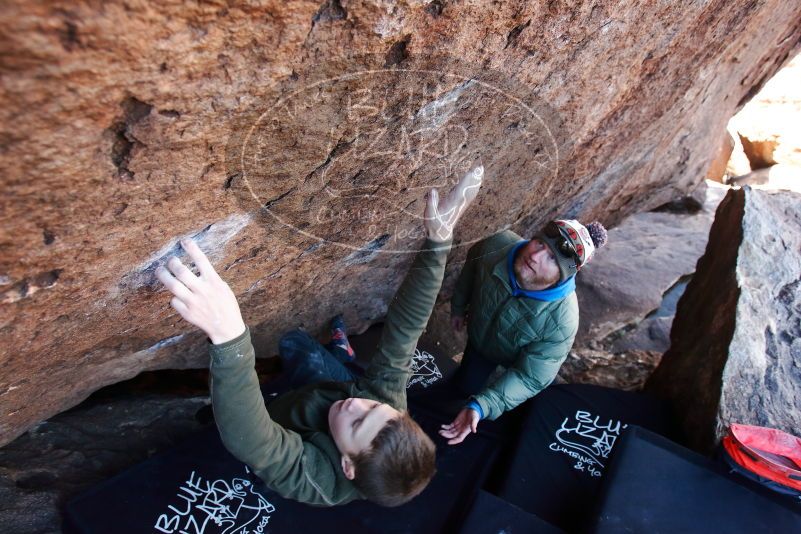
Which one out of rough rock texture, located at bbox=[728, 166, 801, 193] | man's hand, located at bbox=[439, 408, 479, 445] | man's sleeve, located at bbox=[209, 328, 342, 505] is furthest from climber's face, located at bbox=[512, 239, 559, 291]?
rough rock texture, located at bbox=[728, 166, 801, 193]

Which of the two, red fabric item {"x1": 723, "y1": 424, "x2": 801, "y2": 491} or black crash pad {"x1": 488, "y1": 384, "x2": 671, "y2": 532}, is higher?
red fabric item {"x1": 723, "y1": 424, "x2": 801, "y2": 491}

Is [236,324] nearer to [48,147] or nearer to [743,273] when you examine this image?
[48,147]

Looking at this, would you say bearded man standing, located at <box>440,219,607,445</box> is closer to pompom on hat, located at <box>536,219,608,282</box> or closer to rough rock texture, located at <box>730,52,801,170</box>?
pompom on hat, located at <box>536,219,608,282</box>

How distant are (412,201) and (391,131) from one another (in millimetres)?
586

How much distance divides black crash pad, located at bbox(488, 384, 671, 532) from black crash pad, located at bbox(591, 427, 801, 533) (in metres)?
0.14

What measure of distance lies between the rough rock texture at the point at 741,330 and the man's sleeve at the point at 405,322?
1748 mm

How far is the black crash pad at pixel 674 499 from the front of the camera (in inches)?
86.0

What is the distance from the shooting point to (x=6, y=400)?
7.07 feet

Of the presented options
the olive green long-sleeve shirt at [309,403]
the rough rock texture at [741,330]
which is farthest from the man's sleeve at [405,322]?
the rough rock texture at [741,330]

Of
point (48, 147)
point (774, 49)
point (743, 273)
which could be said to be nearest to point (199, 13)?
point (48, 147)

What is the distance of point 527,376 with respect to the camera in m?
2.78

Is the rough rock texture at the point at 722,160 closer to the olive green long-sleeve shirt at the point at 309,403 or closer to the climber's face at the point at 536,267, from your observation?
the climber's face at the point at 536,267

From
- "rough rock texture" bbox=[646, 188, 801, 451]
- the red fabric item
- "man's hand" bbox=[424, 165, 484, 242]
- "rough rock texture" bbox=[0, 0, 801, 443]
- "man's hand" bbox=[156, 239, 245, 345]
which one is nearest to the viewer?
"rough rock texture" bbox=[0, 0, 801, 443]

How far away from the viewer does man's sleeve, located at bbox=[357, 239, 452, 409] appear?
1915mm
